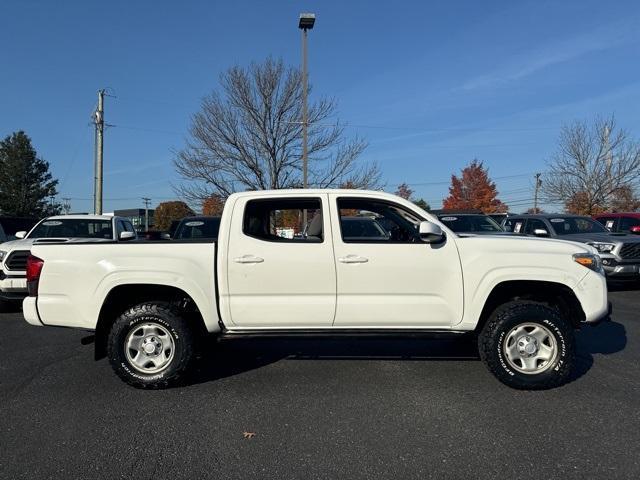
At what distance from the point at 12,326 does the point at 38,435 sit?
478cm

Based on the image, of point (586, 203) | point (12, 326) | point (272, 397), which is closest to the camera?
point (272, 397)

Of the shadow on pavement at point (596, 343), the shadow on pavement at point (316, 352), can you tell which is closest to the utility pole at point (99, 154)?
the shadow on pavement at point (316, 352)

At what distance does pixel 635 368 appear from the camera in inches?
213

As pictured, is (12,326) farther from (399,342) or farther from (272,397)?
(399,342)

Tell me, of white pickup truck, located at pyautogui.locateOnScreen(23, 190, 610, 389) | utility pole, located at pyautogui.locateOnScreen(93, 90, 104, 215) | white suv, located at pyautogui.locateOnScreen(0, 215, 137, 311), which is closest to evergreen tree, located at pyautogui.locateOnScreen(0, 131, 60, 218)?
utility pole, located at pyautogui.locateOnScreen(93, 90, 104, 215)

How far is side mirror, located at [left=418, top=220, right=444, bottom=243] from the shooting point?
4.58 meters

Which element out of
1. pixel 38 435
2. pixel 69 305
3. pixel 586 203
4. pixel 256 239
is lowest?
pixel 38 435

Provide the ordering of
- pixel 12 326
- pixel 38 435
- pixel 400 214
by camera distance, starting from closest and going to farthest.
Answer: pixel 38 435 → pixel 400 214 → pixel 12 326

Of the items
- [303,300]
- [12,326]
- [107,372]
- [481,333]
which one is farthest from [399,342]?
[12,326]

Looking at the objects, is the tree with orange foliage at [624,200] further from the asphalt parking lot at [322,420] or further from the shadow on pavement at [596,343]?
the asphalt parking lot at [322,420]

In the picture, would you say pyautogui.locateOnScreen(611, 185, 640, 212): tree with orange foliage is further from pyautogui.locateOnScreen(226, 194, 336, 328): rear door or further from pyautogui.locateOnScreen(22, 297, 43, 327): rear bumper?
Answer: pyautogui.locateOnScreen(22, 297, 43, 327): rear bumper

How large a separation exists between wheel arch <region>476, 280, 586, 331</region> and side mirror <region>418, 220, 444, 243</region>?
2.47ft

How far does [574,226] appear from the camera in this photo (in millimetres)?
12406

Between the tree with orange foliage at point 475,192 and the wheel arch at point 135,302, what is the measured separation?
2095 inches
